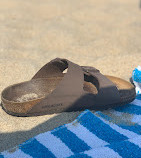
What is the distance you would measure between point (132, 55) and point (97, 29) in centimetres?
102

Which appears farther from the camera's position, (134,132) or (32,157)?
(134,132)

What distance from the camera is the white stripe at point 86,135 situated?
134 centimetres

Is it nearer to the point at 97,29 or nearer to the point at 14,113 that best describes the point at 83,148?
the point at 14,113

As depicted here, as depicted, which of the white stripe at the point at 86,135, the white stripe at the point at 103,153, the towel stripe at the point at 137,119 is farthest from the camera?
the towel stripe at the point at 137,119

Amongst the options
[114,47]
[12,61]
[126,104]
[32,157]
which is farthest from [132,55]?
[32,157]

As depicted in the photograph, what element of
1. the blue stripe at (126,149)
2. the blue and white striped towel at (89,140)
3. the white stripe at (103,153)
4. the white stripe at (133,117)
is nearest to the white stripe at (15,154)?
the blue and white striped towel at (89,140)

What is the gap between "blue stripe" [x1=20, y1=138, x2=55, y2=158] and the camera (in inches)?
49.7

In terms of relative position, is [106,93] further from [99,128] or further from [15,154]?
[15,154]

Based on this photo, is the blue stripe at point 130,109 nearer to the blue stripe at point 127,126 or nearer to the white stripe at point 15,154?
the blue stripe at point 127,126

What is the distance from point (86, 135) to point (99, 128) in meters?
0.09

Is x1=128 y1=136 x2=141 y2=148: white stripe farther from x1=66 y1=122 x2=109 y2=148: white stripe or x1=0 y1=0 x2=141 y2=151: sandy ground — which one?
x1=0 y1=0 x2=141 y2=151: sandy ground

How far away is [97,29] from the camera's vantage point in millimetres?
3590

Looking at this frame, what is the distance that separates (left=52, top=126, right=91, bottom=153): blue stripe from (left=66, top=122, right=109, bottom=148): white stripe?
21mm

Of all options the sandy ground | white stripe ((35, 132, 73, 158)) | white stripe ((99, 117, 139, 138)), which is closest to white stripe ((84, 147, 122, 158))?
white stripe ((35, 132, 73, 158))
